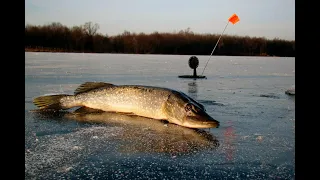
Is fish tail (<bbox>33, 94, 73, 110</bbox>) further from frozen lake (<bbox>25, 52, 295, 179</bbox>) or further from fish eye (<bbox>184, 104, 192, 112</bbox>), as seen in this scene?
fish eye (<bbox>184, 104, 192, 112</bbox>)

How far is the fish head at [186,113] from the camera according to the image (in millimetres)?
3873

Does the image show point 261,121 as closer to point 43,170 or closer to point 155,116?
point 155,116

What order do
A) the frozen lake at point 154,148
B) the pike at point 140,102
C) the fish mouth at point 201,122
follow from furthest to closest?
the pike at point 140,102, the fish mouth at point 201,122, the frozen lake at point 154,148

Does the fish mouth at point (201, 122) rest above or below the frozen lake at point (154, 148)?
above

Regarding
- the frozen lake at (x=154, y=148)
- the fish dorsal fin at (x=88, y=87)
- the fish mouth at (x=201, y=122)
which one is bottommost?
the frozen lake at (x=154, y=148)

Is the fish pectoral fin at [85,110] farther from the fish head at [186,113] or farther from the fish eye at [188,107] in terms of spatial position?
the fish eye at [188,107]

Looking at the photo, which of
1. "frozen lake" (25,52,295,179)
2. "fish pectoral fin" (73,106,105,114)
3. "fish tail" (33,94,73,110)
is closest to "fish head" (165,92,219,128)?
"frozen lake" (25,52,295,179)

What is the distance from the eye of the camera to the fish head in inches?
152

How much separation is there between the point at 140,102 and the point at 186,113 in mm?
→ 978

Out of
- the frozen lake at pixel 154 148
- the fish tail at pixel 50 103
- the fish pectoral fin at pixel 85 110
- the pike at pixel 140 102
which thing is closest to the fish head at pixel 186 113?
the pike at pixel 140 102

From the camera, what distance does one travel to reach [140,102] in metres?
4.79

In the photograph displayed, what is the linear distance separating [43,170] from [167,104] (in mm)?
2322

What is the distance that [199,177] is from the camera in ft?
7.48

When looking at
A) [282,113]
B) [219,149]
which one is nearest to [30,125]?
[219,149]
